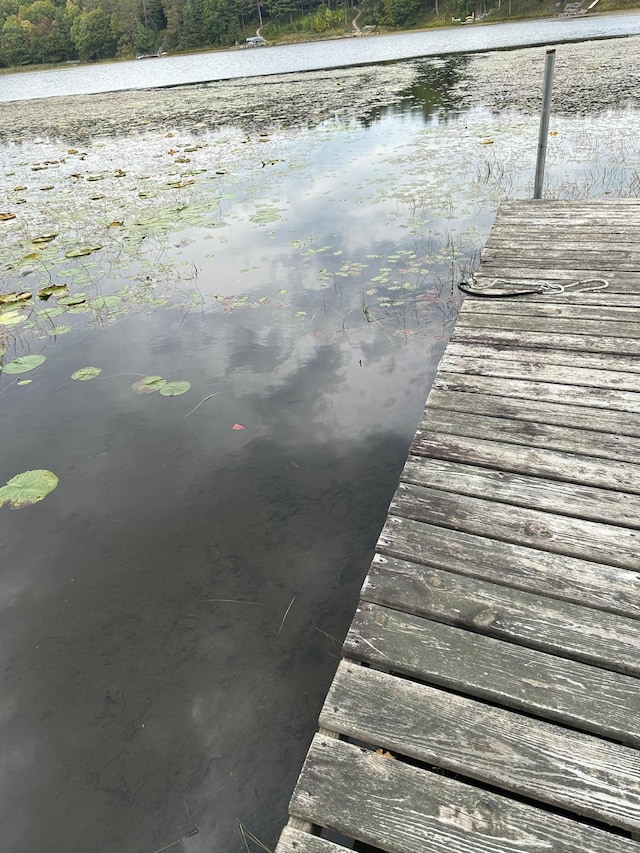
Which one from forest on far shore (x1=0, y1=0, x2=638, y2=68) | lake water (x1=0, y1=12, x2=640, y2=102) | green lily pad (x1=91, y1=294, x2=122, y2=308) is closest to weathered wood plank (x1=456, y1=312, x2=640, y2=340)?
green lily pad (x1=91, y1=294, x2=122, y2=308)

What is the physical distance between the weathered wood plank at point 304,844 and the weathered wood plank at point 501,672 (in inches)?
15.2

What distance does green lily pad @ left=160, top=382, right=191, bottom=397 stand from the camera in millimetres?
3336

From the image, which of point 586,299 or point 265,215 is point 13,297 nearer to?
point 265,215

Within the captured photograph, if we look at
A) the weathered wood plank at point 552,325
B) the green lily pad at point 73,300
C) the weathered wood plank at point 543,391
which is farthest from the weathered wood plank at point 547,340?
the green lily pad at point 73,300

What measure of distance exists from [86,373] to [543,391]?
2.94 m

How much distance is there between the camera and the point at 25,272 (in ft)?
17.5

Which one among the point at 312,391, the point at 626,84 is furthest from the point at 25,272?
the point at 626,84

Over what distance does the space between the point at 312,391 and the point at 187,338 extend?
1258mm

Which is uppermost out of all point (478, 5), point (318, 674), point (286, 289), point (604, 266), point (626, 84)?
point (478, 5)

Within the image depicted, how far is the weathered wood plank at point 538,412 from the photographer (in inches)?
78.4

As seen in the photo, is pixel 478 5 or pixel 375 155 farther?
pixel 478 5

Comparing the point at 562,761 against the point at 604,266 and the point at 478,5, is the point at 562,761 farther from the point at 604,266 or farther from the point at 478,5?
the point at 478,5

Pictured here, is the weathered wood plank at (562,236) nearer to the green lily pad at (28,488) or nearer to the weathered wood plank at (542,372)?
the weathered wood plank at (542,372)

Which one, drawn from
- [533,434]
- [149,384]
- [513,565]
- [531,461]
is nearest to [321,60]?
[149,384]
